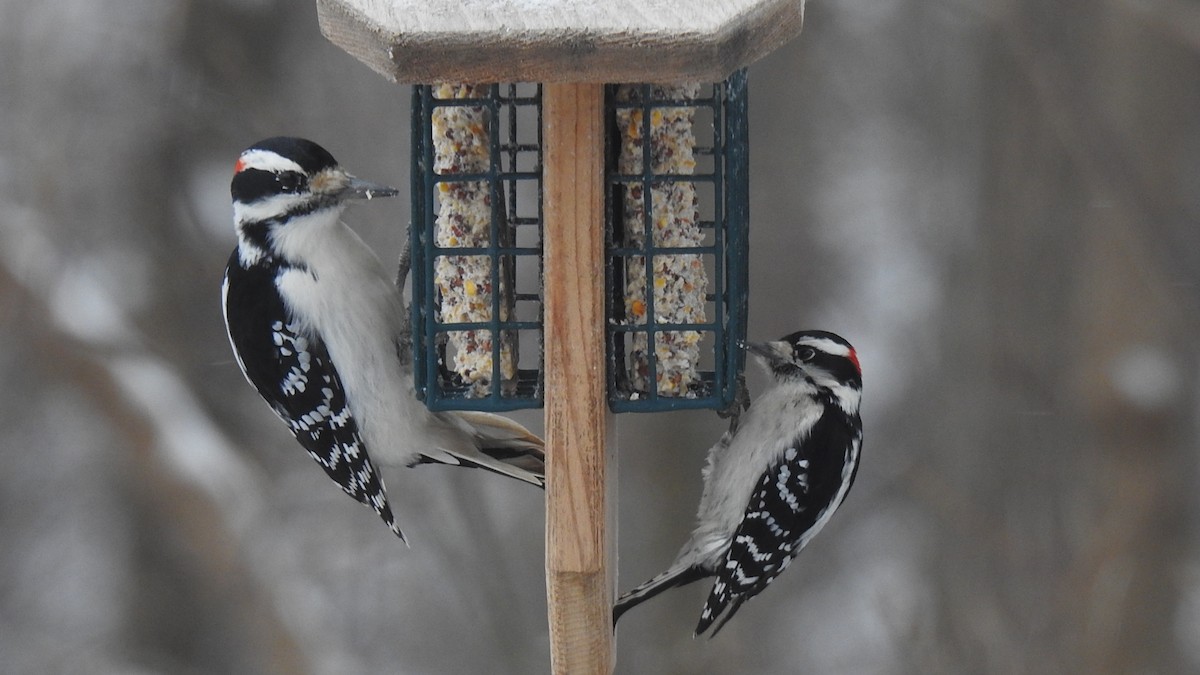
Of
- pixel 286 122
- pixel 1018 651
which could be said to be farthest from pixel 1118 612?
pixel 286 122

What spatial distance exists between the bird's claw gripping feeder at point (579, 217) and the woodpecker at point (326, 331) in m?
0.20

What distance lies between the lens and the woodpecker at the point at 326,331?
2816mm

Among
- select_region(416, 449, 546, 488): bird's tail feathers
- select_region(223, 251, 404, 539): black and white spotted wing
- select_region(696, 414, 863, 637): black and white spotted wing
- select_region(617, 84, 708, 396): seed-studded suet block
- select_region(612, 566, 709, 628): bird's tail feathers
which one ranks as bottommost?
select_region(612, 566, 709, 628): bird's tail feathers

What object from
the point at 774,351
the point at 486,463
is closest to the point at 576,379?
the point at 486,463

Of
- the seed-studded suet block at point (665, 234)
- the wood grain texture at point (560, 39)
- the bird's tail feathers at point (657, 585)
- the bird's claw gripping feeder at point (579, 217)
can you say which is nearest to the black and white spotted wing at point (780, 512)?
the bird's tail feathers at point (657, 585)

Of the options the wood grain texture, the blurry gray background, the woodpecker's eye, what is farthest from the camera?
the blurry gray background

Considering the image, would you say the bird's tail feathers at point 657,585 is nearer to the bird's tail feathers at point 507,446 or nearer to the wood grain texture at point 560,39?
the bird's tail feathers at point 507,446

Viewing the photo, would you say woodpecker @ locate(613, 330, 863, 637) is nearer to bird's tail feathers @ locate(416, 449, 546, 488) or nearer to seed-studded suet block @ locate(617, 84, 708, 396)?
bird's tail feathers @ locate(416, 449, 546, 488)

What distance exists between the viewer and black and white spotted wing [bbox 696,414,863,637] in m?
3.24

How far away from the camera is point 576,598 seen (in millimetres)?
2436

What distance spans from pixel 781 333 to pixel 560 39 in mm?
3427

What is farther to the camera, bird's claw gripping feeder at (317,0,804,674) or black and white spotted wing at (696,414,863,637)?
black and white spotted wing at (696,414,863,637)

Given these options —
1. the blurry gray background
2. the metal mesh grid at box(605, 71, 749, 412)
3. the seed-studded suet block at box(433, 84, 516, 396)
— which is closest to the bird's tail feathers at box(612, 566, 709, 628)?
the metal mesh grid at box(605, 71, 749, 412)

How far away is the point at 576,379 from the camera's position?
7.70ft
